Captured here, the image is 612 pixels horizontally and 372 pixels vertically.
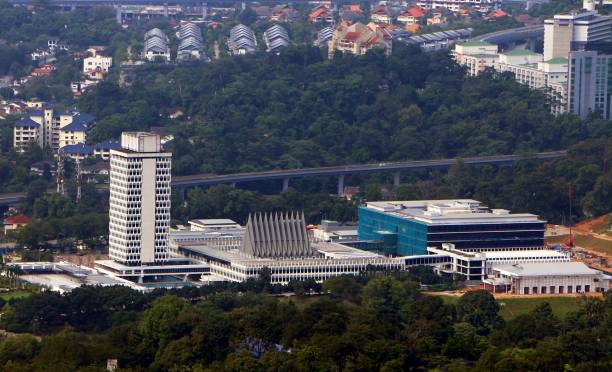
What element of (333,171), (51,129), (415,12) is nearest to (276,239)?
(333,171)

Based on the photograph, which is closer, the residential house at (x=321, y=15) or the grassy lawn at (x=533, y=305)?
the grassy lawn at (x=533, y=305)

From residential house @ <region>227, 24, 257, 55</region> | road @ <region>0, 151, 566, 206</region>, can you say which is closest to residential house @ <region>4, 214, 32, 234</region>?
road @ <region>0, 151, 566, 206</region>

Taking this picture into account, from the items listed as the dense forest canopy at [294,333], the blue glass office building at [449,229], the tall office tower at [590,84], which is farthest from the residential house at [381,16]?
the dense forest canopy at [294,333]

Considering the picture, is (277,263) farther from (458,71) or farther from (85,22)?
(85,22)

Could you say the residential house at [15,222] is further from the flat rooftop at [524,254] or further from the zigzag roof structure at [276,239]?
the flat rooftop at [524,254]

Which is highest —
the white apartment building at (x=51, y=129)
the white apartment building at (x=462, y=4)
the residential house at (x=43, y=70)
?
the white apartment building at (x=462, y=4)

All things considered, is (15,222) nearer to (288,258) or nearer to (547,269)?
(288,258)

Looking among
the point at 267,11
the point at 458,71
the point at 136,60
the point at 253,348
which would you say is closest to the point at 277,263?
the point at 253,348
